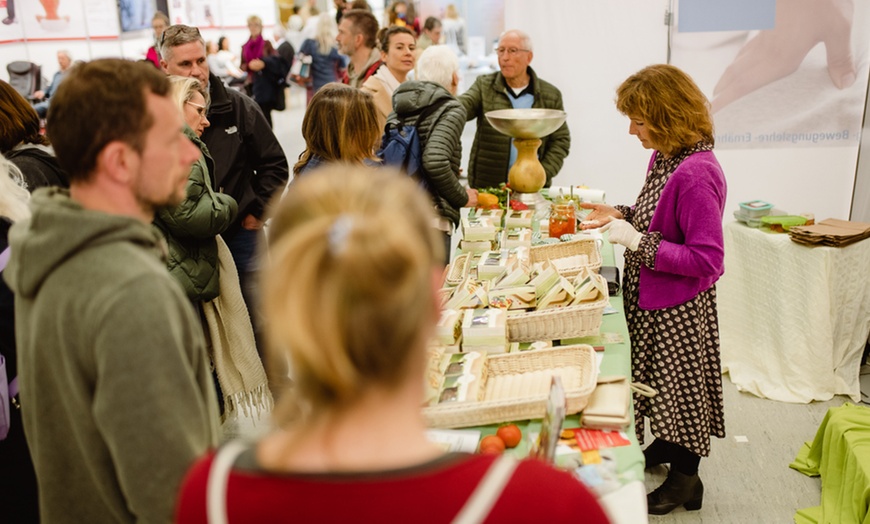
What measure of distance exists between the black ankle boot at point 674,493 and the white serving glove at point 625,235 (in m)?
0.94

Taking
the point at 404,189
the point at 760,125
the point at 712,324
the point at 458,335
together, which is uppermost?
the point at 404,189

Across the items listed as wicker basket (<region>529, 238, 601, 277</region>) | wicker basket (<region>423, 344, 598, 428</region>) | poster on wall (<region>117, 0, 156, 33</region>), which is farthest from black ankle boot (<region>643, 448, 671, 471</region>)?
poster on wall (<region>117, 0, 156, 33</region>)

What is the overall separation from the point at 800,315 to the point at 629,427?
7.71 ft

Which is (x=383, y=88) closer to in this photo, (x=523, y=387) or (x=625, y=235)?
(x=625, y=235)

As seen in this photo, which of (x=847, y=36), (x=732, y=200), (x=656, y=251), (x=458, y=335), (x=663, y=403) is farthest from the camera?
(x=732, y=200)

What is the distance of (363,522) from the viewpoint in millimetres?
722

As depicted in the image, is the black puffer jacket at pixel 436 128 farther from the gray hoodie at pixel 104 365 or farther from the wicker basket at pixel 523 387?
the gray hoodie at pixel 104 365

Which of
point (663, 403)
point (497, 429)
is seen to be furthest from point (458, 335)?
point (663, 403)

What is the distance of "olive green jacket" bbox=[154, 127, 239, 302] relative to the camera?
8.80 ft

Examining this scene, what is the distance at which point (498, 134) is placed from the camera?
4.52m

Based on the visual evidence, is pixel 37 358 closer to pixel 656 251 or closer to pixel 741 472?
pixel 656 251

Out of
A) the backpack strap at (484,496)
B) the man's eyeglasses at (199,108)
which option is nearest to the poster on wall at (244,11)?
the man's eyeglasses at (199,108)

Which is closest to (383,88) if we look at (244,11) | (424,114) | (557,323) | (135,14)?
(424,114)

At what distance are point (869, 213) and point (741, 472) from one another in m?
1.95
